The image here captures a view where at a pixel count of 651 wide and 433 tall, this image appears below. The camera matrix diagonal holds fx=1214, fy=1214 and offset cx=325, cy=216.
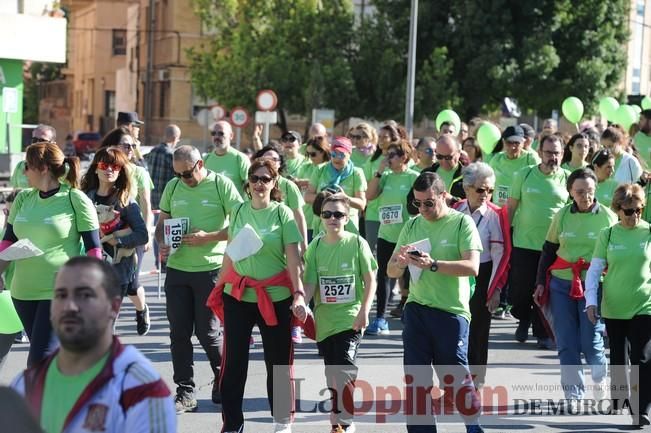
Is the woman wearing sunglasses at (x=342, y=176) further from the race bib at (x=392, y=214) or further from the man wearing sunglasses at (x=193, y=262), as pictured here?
the man wearing sunglasses at (x=193, y=262)

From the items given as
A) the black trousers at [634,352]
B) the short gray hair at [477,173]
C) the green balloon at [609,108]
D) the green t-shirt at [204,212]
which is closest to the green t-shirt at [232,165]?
the green t-shirt at [204,212]

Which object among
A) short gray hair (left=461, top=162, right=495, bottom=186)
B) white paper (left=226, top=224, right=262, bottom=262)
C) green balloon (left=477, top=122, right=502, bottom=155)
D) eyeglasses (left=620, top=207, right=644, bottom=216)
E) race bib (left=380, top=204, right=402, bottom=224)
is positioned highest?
green balloon (left=477, top=122, right=502, bottom=155)

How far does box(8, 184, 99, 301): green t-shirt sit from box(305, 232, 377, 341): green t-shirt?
144 centimetres

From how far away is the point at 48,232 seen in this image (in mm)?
7445

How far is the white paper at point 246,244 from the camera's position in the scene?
7586 mm

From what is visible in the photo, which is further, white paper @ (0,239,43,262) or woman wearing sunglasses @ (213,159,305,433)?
woman wearing sunglasses @ (213,159,305,433)

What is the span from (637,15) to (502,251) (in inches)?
2124

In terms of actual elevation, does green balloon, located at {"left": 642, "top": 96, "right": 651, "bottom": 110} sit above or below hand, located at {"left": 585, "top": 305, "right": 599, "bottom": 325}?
above

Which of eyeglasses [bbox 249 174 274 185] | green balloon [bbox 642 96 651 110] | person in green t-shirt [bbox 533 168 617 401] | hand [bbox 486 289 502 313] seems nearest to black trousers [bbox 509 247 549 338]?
person in green t-shirt [bbox 533 168 617 401]

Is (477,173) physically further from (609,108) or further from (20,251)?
(609,108)

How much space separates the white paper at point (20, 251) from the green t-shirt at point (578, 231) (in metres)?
3.76

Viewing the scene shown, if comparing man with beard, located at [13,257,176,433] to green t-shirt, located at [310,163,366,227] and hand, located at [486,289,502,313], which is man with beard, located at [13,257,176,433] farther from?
green t-shirt, located at [310,163,366,227]

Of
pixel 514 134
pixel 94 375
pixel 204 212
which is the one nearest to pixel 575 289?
pixel 204 212

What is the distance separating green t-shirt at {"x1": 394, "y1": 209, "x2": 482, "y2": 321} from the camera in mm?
7332
